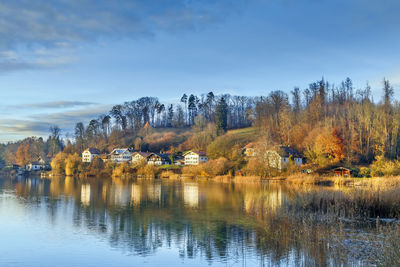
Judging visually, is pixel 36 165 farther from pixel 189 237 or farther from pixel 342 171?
pixel 189 237

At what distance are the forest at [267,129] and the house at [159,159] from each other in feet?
40.4

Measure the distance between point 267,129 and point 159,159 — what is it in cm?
3445

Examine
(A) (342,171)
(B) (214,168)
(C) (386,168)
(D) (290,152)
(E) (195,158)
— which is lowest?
(A) (342,171)

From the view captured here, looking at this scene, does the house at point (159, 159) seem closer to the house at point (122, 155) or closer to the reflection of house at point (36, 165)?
the house at point (122, 155)

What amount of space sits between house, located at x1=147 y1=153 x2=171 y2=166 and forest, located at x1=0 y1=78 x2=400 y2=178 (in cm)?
1231

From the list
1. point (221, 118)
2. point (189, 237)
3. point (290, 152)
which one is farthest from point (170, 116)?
point (189, 237)

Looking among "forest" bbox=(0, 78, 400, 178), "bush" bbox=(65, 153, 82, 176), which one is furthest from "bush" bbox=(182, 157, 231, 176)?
"bush" bbox=(65, 153, 82, 176)

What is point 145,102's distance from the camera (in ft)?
539

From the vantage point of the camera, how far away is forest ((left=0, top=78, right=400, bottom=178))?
250ft

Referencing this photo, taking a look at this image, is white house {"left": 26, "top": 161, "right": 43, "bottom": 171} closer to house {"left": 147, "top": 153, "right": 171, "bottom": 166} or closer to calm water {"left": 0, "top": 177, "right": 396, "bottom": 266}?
house {"left": 147, "top": 153, "right": 171, "bottom": 166}

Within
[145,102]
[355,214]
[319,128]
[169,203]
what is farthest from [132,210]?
[145,102]

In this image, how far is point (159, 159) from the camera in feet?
365

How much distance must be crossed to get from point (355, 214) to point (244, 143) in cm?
9083

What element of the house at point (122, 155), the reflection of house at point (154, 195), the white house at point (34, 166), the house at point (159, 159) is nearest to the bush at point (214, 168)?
the house at point (159, 159)
